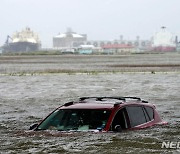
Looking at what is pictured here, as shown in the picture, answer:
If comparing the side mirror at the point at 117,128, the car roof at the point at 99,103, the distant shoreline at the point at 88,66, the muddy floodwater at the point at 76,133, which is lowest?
the distant shoreline at the point at 88,66

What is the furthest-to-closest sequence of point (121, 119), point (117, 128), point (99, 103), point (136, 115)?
point (136, 115) < point (99, 103) < point (121, 119) < point (117, 128)

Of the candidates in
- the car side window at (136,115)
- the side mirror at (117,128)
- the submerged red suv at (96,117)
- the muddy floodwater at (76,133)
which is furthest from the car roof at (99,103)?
the muddy floodwater at (76,133)

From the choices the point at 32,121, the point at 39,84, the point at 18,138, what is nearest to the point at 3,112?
the point at 32,121

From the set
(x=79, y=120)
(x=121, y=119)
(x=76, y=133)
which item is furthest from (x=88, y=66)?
(x=76, y=133)

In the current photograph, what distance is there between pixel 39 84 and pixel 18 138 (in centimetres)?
2643

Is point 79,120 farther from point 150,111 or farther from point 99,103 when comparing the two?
point 150,111

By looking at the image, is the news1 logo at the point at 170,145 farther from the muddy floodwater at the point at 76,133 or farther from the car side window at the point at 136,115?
the car side window at the point at 136,115

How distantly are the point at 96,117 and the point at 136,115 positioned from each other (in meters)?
1.23

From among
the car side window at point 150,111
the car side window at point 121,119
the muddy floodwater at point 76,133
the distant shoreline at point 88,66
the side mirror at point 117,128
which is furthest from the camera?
the distant shoreline at point 88,66

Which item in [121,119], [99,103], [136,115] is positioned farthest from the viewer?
[136,115]

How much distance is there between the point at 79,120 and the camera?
1247cm

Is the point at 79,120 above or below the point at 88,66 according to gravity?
above

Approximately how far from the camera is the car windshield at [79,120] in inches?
487

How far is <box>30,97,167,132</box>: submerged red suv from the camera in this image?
12352mm
